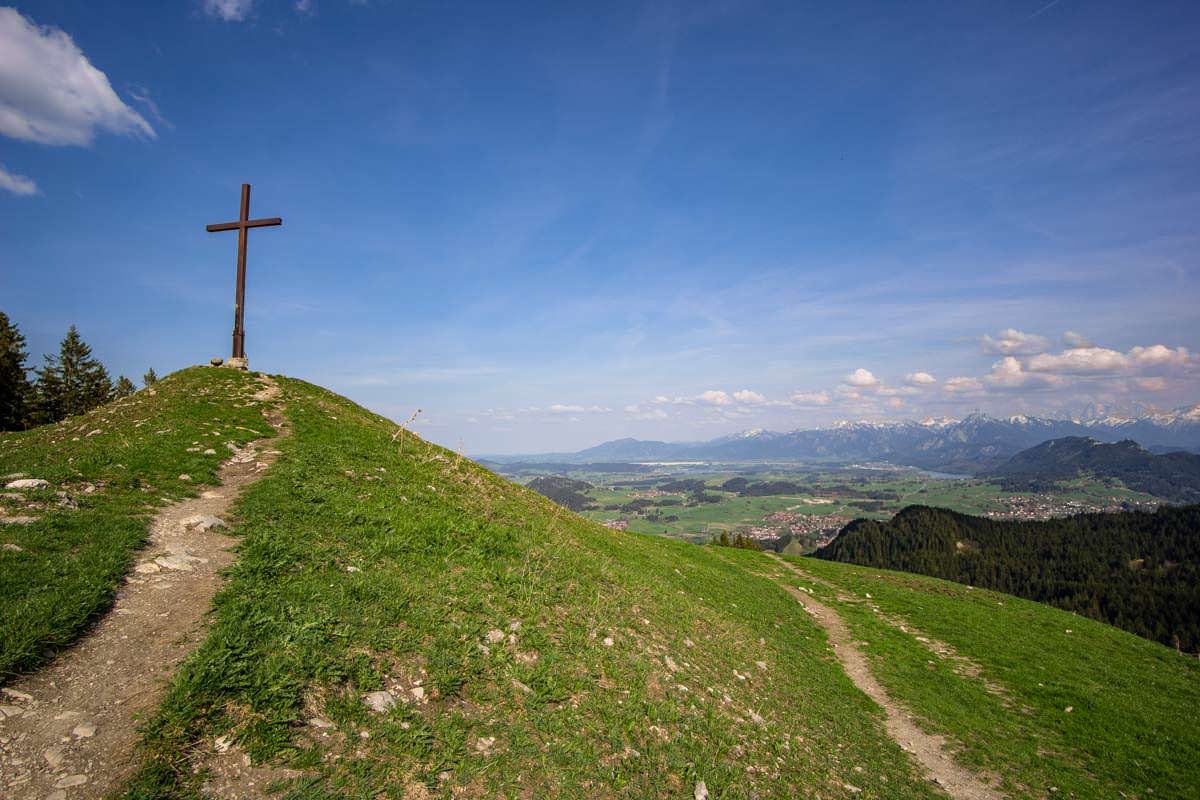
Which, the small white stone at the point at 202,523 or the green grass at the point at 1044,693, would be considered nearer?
the small white stone at the point at 202,523

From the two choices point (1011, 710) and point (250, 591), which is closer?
point (250, 591)

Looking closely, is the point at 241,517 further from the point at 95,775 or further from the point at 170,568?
the point at 95,775

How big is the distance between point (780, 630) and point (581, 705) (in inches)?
528

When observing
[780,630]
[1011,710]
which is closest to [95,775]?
[780,630]

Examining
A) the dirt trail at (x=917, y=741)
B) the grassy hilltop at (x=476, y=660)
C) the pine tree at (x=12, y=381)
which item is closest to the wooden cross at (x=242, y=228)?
the grassy hilltop at (x=476, y=660)

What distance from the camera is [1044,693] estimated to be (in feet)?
53.6

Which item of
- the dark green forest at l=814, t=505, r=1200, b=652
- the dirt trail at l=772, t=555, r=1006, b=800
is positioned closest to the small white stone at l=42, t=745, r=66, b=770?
the dirt trail at l=772, t=555, r=1006, b=800

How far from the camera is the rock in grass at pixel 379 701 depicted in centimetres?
639

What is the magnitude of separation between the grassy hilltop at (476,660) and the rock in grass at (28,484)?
464mm

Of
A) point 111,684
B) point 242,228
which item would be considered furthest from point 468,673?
point 242,228

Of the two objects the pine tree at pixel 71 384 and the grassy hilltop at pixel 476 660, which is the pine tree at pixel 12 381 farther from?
the grassy hilltop at pixel 476 660

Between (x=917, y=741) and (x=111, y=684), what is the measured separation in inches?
651

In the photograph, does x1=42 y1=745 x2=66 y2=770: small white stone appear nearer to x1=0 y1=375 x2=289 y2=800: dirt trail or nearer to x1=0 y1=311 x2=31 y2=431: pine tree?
x1=0 y1=375 x2=289 y2=800: dirt trail

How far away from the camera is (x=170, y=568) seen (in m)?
8.21
